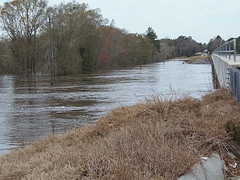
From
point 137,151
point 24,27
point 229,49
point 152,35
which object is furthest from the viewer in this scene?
point 152,35

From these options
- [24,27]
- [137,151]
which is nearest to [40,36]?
[24,27]

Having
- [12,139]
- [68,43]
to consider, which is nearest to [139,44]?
[68,43]

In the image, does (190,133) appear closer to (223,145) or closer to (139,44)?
(223,145)

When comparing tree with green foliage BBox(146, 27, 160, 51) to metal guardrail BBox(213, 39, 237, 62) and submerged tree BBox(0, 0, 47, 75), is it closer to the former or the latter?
submerged tree BBox(0, 0, 47, 75)

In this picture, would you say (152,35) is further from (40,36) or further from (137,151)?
(137,151)

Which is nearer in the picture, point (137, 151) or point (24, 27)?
point (137, 151)

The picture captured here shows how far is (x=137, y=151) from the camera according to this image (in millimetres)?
4688

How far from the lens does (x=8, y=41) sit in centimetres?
5688

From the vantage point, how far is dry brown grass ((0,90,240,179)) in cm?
421

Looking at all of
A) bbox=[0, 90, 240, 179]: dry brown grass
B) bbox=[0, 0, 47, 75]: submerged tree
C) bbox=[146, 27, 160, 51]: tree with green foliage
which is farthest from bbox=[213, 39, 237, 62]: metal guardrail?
bbox=[146, 27, 160, 51]: tree with green foliage

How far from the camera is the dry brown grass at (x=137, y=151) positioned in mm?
4207

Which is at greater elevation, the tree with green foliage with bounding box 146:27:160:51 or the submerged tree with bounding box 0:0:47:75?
the tree with green foliage with bounding box 146:27:160:51

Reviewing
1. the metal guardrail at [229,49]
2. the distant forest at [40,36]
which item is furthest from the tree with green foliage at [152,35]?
the metal guardrail at [229,49]

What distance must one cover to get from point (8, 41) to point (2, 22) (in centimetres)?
505
